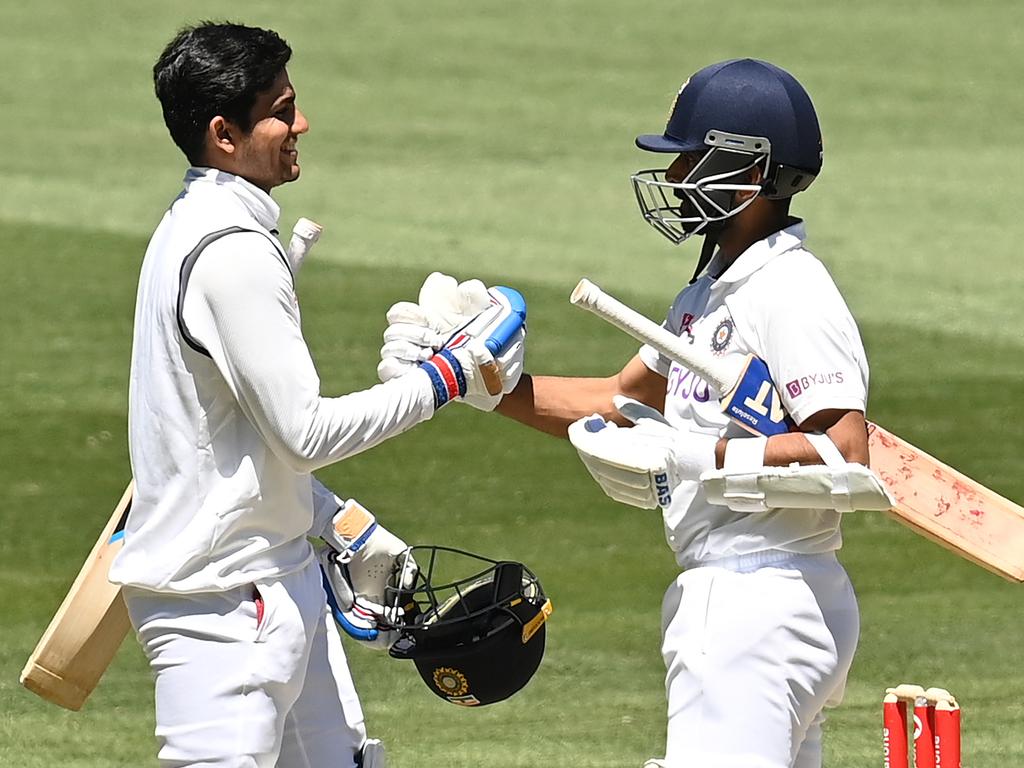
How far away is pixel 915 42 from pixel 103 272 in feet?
32.3

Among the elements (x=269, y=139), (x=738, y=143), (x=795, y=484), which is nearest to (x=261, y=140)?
(x=269, y=139)

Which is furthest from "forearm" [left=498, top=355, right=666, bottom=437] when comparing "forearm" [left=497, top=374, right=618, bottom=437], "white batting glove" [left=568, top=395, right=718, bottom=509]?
"white batting glove" [left=568, top=395, right=718, bottom=509]

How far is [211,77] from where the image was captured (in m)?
4.27

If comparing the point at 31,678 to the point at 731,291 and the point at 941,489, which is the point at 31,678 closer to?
the point at 731,291

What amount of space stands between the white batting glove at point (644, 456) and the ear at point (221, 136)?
3.56 ft

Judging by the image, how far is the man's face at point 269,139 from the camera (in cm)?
434

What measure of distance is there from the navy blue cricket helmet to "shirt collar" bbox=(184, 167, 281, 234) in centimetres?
91

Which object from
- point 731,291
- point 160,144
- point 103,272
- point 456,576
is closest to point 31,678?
point 731,291

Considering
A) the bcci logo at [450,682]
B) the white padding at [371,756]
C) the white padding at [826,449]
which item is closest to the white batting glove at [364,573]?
the bcci logo at [450,682]

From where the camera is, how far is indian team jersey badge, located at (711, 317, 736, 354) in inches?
174

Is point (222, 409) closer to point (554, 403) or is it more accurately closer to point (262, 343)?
point (262, 343)

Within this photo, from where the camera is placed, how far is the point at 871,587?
8438mm

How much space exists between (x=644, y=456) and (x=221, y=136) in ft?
4.06

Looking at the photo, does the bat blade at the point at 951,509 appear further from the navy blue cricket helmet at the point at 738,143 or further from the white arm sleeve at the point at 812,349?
the navy blue cricket helmet at the point at 738,143
